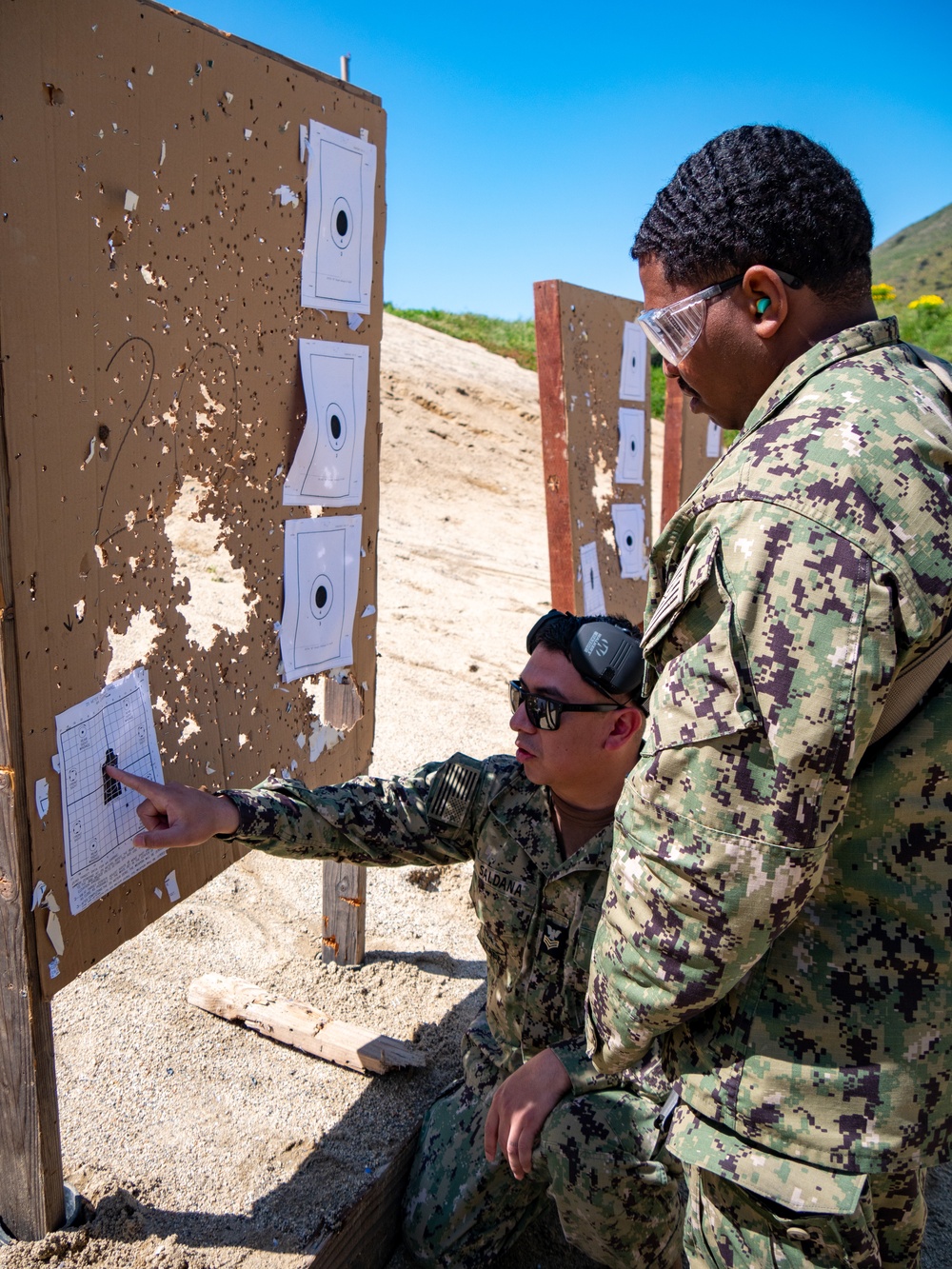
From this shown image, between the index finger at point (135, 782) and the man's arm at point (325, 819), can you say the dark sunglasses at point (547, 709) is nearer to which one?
the man's arm at point (325, 819)

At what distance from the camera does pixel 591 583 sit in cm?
358

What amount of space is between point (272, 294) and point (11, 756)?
102cm

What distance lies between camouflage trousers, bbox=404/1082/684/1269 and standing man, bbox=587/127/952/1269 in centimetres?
52

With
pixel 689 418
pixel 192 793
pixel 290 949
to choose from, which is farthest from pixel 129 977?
pixel 689 418

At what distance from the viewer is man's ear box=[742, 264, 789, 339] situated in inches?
43.9

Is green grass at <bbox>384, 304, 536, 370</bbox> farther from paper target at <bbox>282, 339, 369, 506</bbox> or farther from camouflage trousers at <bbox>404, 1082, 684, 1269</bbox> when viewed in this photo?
camouflage trousers at <bbox>404, 1082, 684, 1269</bbox>

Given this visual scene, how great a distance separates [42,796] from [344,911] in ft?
4.43

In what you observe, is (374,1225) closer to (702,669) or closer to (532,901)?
(532,901)

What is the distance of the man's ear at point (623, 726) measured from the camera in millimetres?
1867

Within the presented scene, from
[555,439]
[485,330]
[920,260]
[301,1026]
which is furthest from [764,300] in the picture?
[920,260]

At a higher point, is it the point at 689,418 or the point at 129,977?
the point at 689,418

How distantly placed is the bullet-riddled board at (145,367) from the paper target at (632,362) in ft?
6.04

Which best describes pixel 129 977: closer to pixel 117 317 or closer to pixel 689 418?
pixel 117 317

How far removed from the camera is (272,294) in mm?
1939
